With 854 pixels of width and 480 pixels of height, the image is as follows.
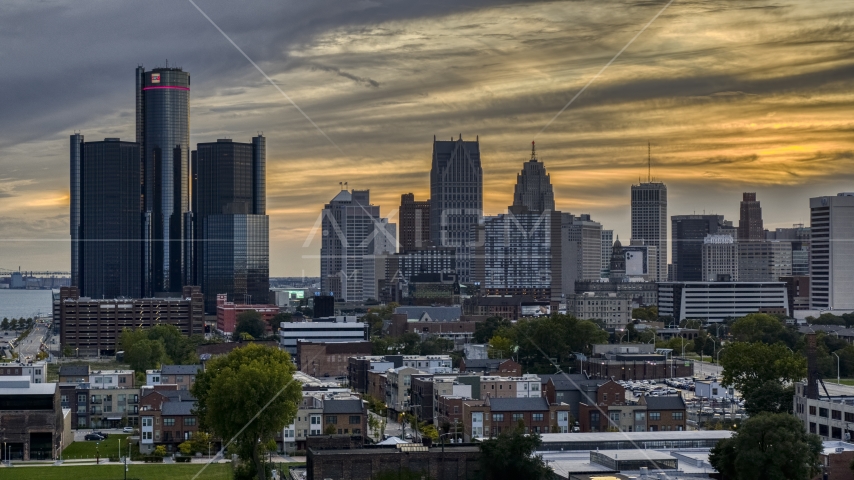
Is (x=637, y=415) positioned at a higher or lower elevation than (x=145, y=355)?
lower

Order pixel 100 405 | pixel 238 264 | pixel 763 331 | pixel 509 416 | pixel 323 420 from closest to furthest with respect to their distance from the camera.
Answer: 1. pixel 323 420
2. pixel 509 416
3. pixel 100 405
4. pixel 763 331
5. pixel 238 264

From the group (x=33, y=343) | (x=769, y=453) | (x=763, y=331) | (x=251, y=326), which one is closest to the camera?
(x=769, y=453)

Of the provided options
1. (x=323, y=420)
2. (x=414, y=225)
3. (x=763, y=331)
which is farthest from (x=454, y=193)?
(x=323, y=420)

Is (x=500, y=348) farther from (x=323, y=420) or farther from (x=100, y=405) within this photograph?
(x=323, y=420)

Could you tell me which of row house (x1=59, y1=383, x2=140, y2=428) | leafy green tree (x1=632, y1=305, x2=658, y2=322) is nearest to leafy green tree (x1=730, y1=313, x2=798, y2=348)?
leafy green tree (x1=632, y1=305, x2=658, y2=322)

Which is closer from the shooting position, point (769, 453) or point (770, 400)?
point (769, 453)

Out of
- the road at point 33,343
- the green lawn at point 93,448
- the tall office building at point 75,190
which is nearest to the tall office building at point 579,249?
the tall office building at point 75,190

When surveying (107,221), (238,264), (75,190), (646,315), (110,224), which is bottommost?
(646,315)
